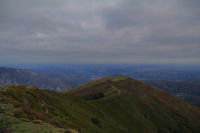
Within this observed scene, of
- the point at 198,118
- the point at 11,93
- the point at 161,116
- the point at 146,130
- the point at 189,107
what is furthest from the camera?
the point at 189,107

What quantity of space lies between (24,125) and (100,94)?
10018 centimetres

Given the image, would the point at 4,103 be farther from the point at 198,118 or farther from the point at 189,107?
the point at 189,107

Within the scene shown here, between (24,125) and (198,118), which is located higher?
(24,125)

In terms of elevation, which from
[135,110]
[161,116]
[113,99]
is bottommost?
[161,116]

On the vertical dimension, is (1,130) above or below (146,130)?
above

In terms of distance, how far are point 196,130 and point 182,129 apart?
12.6 metres

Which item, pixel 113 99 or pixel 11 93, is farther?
pixel 113 99

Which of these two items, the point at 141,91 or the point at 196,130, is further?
the point at 141,91

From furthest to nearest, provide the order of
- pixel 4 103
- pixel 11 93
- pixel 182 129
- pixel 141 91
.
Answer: pixel 141 91 → pixel 182 129 → pixel 11 93 → pixel 4 103

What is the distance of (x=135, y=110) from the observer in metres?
93.9

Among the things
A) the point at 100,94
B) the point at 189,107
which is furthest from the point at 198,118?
the point at 100,94

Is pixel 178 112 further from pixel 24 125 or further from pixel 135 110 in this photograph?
pixel 24 125

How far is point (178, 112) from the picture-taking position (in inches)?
4434

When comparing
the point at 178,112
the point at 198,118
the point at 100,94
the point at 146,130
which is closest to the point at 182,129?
Answer: the point at 178,112
